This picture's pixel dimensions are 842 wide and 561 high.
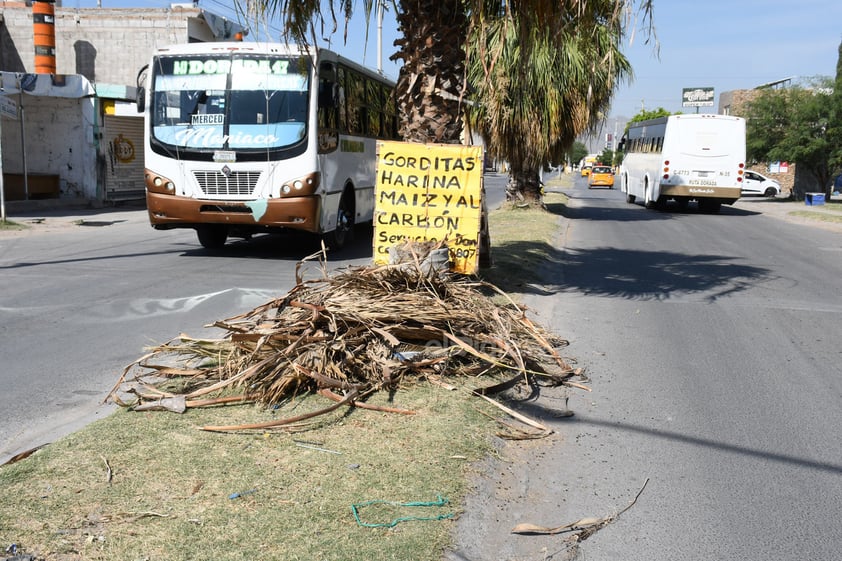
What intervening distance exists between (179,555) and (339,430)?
5.42ft

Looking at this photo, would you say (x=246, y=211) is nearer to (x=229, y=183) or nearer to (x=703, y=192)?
(x=229, y=183)

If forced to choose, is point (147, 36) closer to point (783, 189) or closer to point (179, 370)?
point (179, 370)

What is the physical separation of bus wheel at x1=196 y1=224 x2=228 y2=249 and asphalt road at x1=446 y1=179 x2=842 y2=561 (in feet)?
20.0

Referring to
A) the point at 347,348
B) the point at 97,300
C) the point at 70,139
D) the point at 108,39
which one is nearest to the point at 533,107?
the point at 70,139

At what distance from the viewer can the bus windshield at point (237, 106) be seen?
1278 centimetres

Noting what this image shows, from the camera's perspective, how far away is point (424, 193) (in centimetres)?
884

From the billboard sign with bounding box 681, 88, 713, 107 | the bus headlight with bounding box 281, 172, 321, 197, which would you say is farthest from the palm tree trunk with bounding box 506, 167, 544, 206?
the billboard sign with bounding box 681, 88, 713, 107

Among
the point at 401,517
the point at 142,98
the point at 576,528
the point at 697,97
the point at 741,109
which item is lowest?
the point at 576,528

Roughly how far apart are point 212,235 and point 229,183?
1.84 metres

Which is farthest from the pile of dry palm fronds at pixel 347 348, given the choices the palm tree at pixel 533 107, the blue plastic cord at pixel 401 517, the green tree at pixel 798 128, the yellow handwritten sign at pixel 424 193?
the green tree at pixel 798 128

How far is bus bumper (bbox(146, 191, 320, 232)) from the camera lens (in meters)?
12.7

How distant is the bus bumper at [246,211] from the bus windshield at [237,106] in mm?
846

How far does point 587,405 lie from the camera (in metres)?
5.85

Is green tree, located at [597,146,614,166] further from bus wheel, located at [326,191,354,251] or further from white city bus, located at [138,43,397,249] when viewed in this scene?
white city bus, located at [138,43,397,249]
